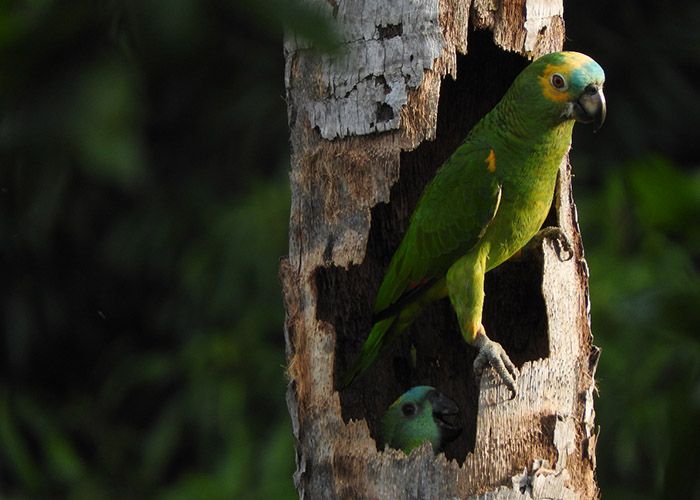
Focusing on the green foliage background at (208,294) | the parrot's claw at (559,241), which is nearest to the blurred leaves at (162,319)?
the green foliage background at (208,294)

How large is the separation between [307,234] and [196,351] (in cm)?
493

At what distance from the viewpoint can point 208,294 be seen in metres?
8.16

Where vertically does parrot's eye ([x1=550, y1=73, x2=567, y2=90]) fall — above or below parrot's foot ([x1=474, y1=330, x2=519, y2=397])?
above

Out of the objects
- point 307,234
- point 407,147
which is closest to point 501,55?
point 407,147

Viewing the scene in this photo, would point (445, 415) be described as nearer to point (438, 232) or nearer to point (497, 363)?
point (497, 363)

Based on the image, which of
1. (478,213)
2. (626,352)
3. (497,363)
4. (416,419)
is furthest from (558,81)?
(626,352)

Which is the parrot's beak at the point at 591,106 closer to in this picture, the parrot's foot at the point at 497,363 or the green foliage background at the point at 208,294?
the parrot's foot at the point at 497,363

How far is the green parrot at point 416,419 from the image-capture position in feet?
10.5

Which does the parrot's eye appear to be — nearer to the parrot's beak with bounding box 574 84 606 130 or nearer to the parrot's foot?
the parrot's beak with bounding box 574 84 606 130

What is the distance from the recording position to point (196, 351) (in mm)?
7805

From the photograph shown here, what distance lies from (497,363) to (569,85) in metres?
0.71

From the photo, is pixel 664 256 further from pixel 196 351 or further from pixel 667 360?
pixel 196 351

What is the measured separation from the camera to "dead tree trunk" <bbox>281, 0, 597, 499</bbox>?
2834 millimetres

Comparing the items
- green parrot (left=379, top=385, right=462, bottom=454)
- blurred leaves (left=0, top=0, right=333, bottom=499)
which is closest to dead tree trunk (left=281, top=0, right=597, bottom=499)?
green parrot (left=379, top=385, right=462, bottom=454)
